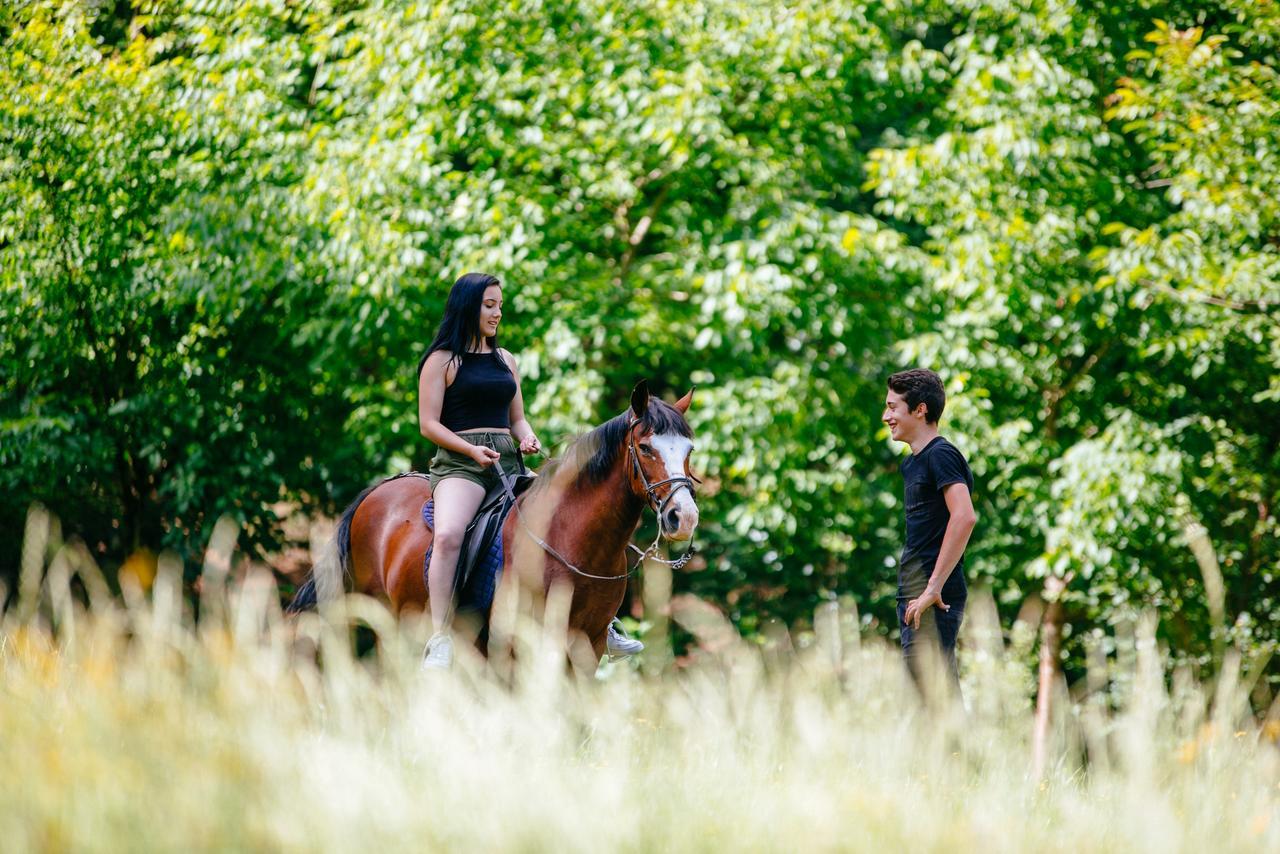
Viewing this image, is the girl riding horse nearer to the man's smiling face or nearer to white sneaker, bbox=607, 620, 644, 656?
white sneaker, bbox=607, 620, 644, 656

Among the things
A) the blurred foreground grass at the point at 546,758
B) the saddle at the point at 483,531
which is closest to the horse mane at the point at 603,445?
the saddle at the point at 483,531

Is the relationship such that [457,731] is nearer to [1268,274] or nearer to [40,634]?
[40,634]

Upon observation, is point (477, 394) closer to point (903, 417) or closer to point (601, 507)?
point (601, 507)

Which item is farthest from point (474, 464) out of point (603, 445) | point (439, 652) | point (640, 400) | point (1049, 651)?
point (1049, 651)

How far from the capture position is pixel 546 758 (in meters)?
3.71

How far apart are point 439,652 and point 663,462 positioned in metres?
1.42

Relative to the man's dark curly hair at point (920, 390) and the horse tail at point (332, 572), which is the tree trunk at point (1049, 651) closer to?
the horse tail at point (332, 572)

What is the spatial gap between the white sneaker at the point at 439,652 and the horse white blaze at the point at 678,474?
125 centimetres

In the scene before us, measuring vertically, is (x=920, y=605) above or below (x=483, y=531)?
below

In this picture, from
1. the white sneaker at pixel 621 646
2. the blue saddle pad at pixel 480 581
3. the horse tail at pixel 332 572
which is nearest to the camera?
the blue saddle pad at pixel 480 581

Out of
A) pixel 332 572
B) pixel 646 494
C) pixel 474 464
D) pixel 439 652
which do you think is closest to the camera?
pixel 646 494

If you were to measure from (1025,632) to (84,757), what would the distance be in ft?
27.8

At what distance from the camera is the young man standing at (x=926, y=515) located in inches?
198

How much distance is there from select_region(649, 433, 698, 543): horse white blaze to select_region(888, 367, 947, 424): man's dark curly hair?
93cm
